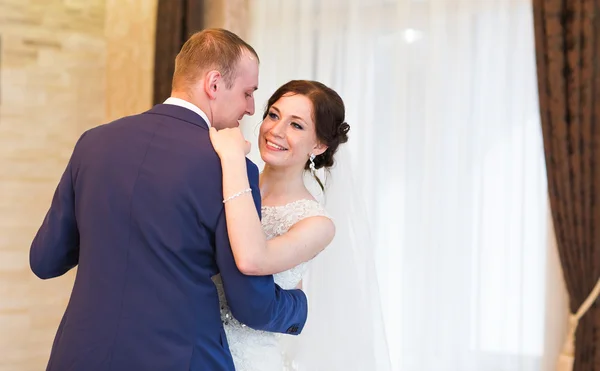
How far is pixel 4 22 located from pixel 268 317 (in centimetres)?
380

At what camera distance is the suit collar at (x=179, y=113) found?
1.85 meters

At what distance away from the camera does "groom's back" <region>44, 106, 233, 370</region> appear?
1.73m

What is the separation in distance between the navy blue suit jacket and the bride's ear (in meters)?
0.70

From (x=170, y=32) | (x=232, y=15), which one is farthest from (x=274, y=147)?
(x=170, y=32)

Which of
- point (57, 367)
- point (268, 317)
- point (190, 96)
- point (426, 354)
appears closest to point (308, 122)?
point (190, 96)

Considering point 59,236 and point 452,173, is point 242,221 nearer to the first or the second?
point 59,236

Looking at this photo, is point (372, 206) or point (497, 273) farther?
point (372, 206)

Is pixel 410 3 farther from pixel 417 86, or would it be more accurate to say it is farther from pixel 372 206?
pixel 372 206

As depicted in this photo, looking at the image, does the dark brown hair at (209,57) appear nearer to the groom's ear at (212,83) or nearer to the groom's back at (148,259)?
the groom's ear at (212,83)

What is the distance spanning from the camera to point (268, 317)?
6.11 ft

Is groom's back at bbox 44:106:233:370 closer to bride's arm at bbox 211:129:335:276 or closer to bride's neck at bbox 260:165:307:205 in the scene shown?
bride's arm at bbox 211:129:335:276

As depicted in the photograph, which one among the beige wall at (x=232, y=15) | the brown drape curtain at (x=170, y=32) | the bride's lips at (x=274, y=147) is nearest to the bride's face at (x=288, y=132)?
the bride's lips at (x=274, y=147)

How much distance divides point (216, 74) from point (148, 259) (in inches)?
20.5

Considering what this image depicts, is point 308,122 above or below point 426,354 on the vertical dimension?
above
